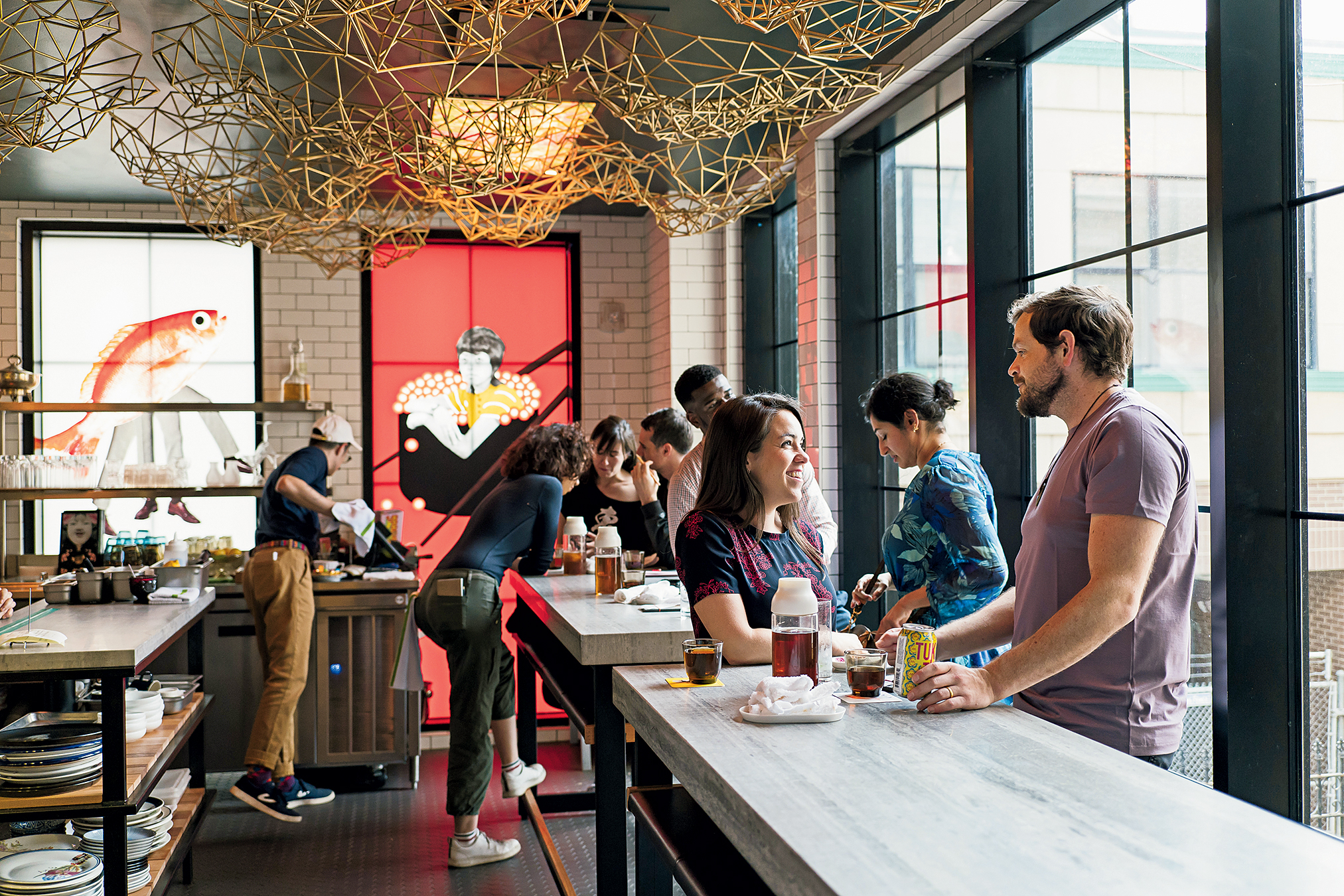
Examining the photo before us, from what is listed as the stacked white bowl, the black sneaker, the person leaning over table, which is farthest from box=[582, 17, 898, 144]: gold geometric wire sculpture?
the black sneaker

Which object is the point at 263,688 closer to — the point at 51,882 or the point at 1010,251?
the point at 51,882

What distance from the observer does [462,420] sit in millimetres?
6910

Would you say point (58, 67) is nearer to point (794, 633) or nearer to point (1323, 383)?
point (794, 633)

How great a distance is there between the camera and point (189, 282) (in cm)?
668

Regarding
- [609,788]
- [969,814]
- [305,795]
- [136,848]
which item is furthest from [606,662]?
[305,795]

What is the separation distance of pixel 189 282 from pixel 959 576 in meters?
5.35

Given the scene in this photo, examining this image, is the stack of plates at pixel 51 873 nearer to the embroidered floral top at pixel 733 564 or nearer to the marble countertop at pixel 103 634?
the marble countertop at pixel 103 634

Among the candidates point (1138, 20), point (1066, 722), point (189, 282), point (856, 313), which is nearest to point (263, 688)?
point (189, 282)

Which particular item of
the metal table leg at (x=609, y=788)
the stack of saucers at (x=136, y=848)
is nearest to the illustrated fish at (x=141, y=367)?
the stack of saucers at (x=136, y=848)

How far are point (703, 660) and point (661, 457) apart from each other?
2.53m

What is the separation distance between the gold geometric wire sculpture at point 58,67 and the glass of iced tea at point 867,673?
1.93 metres

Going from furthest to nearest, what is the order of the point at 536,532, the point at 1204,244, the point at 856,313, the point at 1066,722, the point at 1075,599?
the point at 856,313, the point at 536,532, the point at 1204,244, the point at 1066,722, the point at 1075,599

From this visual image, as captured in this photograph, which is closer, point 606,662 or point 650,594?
point 606,662

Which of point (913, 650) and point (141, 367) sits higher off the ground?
point (141, 367)
